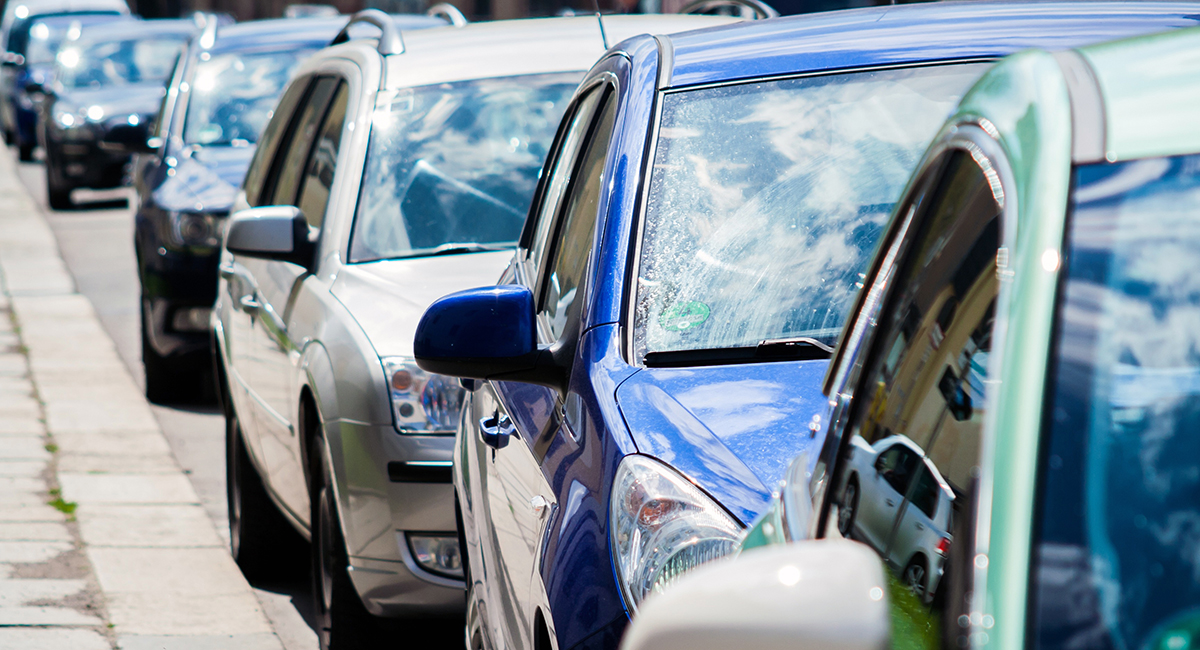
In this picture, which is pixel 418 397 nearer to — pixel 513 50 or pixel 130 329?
pixel 513 50

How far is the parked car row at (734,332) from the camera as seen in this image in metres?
1.32

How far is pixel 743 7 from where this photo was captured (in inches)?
233

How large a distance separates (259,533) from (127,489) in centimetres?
155

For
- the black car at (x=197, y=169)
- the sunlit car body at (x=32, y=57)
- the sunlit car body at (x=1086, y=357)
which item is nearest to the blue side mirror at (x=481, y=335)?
the sunlit car body at (x=1086, y=357)

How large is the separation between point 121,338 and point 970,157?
33.6 ft

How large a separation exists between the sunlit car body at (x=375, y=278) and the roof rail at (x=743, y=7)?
0.64 ft

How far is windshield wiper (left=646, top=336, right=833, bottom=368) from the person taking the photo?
2766 mm

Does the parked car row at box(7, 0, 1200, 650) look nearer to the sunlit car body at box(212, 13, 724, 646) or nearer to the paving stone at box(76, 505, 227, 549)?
the sunlit car body at box(212, 13, 724, 646)

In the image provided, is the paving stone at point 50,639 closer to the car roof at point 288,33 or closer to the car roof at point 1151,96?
the car roof at point 1151,96

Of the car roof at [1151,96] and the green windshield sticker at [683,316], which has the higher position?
the car roof at [1151,96]

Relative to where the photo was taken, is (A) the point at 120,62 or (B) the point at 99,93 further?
(B) the point at 99,93

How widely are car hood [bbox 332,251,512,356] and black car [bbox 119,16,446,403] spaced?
3.57 metres

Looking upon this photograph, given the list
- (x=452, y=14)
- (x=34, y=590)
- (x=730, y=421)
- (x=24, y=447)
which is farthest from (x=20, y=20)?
(x=730, y=421)

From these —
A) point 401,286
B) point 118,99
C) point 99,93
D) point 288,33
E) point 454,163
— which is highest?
point 454,163
